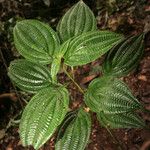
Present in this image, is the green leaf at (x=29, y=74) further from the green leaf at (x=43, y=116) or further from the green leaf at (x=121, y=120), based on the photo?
the green leaf at (x=121, y=120)

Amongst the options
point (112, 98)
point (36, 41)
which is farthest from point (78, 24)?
point (112, 98)

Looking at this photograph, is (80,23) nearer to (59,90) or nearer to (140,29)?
(59,90)

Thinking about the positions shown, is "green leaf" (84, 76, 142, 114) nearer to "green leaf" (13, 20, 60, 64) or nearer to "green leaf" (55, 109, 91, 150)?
"green leaf" (55, 109, 91, 150)

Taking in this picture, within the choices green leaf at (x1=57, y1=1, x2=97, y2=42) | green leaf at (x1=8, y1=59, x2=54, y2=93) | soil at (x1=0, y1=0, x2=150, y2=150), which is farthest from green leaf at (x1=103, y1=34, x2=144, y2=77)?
soil at (x1=0, y1=0, x2=150, y2=150)

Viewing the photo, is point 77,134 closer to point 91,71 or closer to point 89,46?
point 89,46

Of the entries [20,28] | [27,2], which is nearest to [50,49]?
[20,28]
